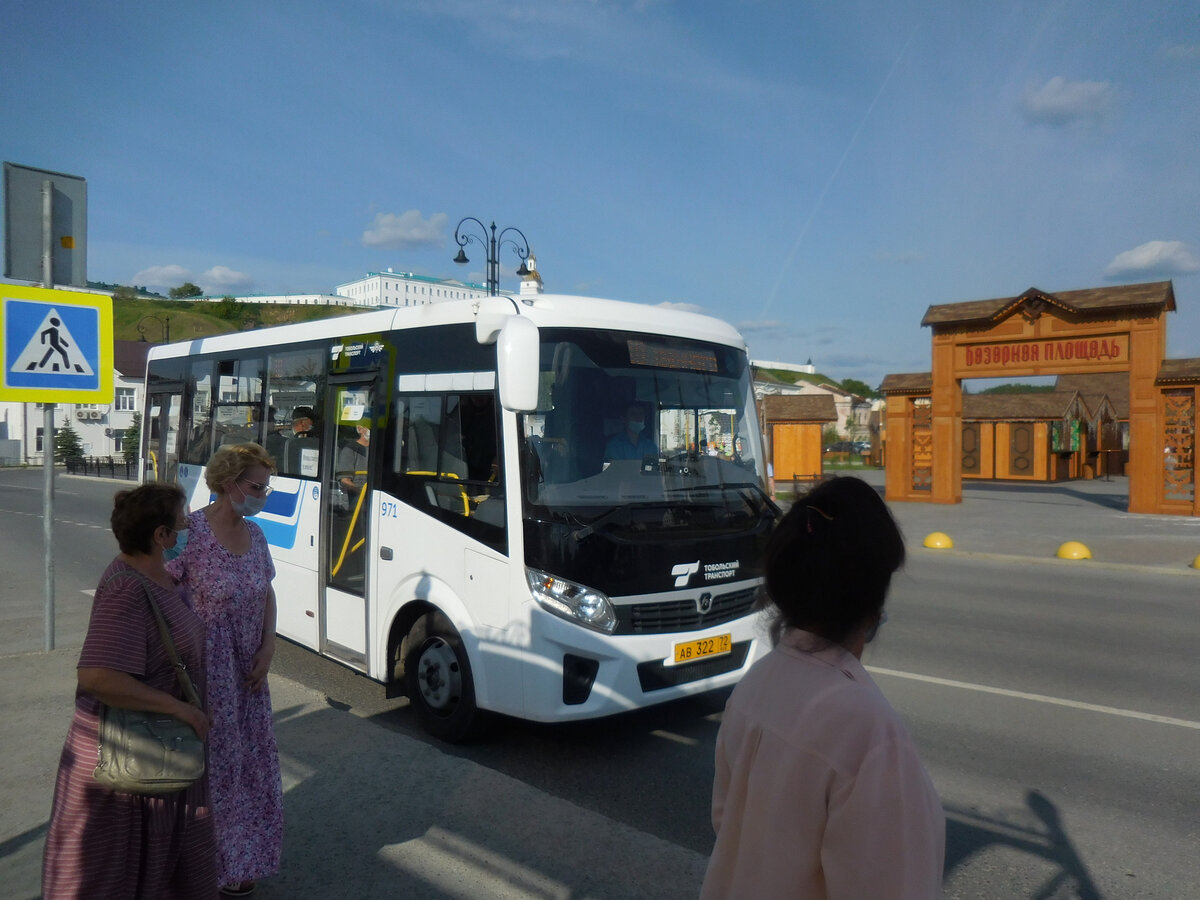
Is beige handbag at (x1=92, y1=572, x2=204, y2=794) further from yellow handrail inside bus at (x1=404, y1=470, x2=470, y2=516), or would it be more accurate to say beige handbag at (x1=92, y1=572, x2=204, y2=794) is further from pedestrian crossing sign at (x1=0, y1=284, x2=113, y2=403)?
pedestrian crossing sign at (x1=0, y1=284, x2=113, y2=403)

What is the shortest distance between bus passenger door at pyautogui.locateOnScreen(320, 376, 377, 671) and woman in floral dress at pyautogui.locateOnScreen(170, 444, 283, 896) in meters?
2.57

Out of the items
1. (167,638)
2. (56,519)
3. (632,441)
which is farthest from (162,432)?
(56,519)

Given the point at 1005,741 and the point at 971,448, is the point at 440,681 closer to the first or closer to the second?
the point at 1005,741

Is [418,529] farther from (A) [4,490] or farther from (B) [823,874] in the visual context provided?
(A) [4,490]

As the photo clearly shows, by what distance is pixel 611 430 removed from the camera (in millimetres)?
5555

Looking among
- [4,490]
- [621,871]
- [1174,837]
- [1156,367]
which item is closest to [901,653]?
[1174,837]

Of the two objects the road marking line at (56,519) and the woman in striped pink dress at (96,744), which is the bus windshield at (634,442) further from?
the road marking line at (56,519)

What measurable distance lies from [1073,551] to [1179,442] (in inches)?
342

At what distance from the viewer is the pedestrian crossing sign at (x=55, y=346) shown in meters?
6.51

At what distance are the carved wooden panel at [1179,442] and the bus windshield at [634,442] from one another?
1920 centimetres

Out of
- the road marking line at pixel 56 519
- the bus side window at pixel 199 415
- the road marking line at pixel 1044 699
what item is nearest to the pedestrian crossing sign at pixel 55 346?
the bus side window at pixel 199 415

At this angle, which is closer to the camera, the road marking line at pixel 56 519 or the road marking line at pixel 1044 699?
the road marking line at pixel 1044 699

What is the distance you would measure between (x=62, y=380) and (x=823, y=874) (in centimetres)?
688

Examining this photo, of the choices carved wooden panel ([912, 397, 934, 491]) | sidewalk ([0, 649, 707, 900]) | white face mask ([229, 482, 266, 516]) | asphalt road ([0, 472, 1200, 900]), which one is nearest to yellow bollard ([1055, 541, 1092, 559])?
asphalt road ([0, 472, 1200, 900])
